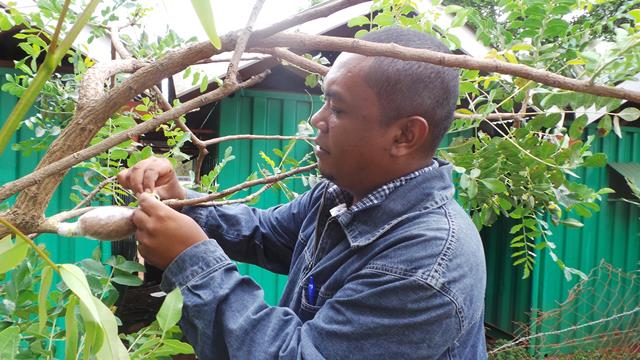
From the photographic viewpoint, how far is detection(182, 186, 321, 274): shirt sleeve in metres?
1.45

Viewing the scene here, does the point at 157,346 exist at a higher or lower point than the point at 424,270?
lower

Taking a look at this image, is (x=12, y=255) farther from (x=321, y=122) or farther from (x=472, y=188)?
(x=472, y=188)

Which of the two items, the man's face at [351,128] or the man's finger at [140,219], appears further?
the man's face at [351,128]

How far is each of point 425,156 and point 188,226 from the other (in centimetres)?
54

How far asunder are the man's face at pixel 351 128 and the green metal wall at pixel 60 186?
2334 mm

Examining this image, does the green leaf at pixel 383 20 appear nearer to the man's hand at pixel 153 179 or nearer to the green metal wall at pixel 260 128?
the man's hand at pixel 153 179

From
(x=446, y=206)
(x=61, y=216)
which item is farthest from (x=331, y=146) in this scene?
(x=61, y=216)

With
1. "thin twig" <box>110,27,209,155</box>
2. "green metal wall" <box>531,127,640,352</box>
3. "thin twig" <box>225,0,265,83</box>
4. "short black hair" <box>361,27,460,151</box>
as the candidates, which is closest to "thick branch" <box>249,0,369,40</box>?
"thin twig" <box>225,0,265,83</box>

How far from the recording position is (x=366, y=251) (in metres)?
1.03

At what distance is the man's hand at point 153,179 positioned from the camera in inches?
46.8

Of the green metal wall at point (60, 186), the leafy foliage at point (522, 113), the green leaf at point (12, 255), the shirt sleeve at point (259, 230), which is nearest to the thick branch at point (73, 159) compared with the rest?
the green leaf at point (12, 255)

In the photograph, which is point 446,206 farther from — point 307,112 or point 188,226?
point 307,112

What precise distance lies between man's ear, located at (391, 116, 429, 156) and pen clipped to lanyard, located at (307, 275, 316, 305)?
339 millimetres

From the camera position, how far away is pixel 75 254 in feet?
10.5
